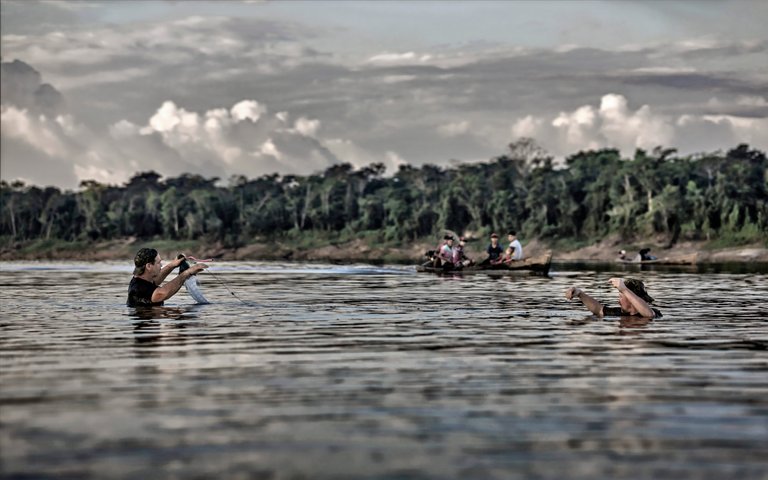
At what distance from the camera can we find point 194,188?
14500 centimetres

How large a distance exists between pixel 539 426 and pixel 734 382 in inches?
133

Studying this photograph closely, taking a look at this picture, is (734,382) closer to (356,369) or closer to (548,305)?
(356,369)

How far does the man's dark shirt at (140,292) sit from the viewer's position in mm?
21312

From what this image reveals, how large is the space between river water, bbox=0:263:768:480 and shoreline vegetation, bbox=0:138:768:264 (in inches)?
2582

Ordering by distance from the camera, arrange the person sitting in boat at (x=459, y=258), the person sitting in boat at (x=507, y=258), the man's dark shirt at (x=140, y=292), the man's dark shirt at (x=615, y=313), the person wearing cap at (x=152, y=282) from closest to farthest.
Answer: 1. the man's dark shirt at (x=615, y=313)
2. the person wearing cap at (x=152, y=282)
3. the man's dark shirt at (x=140, y=292)
4. the person sitting in boat at (x=507, y=258)
5. the person sitting in boat at (x=459, y=258)

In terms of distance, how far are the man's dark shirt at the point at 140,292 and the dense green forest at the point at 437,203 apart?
6903 centimetres

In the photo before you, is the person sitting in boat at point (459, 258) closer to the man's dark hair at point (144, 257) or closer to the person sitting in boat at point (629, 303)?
the man's dark hair at point (144, 257)

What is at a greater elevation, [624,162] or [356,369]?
[624,162]

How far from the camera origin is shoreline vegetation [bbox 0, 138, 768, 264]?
89.6 metres

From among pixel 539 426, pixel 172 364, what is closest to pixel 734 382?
pixel 539 426

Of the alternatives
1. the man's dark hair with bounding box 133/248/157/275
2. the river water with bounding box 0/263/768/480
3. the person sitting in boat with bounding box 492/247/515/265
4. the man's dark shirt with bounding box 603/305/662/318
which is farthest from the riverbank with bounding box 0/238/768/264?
the river water with bounding box 0/263/768/480

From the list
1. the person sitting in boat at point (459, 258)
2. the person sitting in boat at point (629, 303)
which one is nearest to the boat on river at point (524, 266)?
the person sitting in boat at point (459, 258)

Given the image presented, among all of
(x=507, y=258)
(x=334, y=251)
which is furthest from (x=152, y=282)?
(x=334, y=251)

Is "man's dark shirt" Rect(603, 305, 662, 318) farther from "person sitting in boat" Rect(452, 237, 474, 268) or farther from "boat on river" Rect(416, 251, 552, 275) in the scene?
"person sitting in boat" Rect(452, 237, 474, 268)
